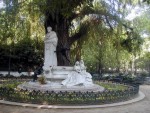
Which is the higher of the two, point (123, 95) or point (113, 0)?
point (113, 0)

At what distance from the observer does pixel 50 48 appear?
814 inches

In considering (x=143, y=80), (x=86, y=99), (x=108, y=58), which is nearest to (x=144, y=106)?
(x=86, y=99)

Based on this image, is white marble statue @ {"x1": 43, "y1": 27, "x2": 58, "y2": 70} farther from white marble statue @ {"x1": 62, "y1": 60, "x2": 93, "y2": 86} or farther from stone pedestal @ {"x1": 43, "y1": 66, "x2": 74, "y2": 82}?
white marble statue @ {"x1": 62, "y1": 60, "x2": 93, "y2": 86}

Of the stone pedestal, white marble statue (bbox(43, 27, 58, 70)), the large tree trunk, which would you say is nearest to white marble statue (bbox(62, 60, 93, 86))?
the stone pedestal

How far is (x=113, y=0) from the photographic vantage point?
65.0 ft

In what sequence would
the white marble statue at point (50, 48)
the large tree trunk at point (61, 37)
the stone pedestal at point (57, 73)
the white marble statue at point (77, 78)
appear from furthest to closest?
the large tree trunk at point (61, 37) → the white marble statue at point (50, 48) → the stone pedestal at point (57, 73) → the white marble statue at point (77, 78)

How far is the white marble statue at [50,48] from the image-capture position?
20.5m

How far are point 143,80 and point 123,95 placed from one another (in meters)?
18.3

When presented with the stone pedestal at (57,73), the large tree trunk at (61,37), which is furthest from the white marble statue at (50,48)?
the stone pedestal at (57,73)

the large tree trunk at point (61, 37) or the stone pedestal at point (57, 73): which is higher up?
the large tree trunk at point (61, 37)

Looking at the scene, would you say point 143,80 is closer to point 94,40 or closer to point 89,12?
point 94,40

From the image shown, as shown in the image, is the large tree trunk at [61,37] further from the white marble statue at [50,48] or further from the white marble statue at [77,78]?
the white marble statue at [77,78]

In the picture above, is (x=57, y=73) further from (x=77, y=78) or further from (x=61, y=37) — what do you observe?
(x=61, y=37)

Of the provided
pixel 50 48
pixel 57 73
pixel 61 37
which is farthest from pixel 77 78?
pixel 61 37
